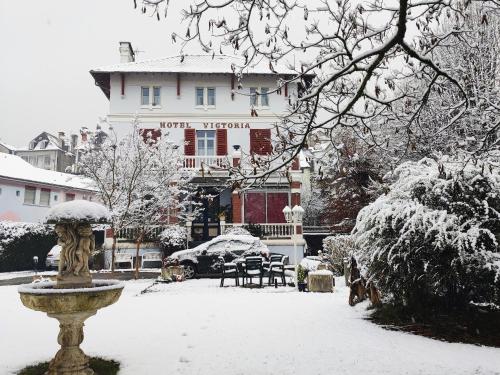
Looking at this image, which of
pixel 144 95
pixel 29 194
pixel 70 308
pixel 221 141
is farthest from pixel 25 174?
pixel 70 308

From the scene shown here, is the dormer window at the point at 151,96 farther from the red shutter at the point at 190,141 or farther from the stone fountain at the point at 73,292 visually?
the stone fountain at the point at 73,292

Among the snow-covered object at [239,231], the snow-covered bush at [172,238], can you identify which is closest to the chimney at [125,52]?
the snow-covered bush at [172,238]

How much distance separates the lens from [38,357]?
5.90m

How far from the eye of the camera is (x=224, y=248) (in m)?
17.5

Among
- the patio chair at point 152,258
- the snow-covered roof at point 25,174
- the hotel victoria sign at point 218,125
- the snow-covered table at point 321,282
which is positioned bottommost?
the snow-covered table at point 321,282

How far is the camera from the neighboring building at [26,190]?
30.6 meters

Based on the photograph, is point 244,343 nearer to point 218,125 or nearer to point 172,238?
point 172,238

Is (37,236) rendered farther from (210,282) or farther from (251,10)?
(251,10)

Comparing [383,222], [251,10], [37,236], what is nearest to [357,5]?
[251,10]

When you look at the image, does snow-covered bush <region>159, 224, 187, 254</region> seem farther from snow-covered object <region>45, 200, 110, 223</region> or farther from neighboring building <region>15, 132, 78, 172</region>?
neighboring building <region>15, 132, 78, 172</region>

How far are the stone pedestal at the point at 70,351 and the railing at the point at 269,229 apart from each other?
59.6 ft

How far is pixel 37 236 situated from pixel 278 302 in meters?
18.9

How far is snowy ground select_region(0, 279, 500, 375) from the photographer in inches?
214

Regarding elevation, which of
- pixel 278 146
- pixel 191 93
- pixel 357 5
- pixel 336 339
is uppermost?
pixel 191 93
